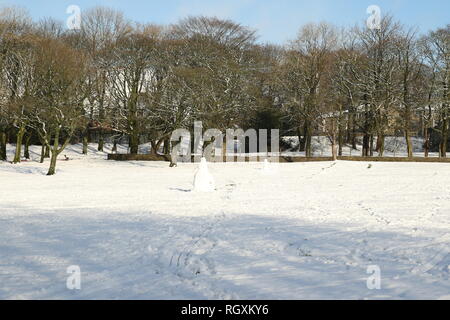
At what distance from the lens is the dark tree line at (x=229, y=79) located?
34.3m

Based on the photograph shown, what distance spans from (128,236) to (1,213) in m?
5.92

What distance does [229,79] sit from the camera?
118ft

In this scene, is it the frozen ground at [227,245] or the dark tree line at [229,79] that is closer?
the frozen ground at [227,245]

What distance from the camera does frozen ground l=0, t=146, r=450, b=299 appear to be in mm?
5493

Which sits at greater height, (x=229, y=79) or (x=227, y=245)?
(x=229, y=79)

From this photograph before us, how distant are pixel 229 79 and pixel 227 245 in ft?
96.8

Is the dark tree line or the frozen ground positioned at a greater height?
the dark tree line

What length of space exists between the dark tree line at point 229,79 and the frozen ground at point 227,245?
1989cm

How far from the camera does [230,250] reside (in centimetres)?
751

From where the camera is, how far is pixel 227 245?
788 cm

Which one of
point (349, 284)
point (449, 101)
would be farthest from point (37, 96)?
point (449, 101)

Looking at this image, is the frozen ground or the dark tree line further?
the dark tree line

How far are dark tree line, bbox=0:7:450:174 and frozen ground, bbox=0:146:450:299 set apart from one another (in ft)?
65.3

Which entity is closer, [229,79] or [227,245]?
A: [227,245]
